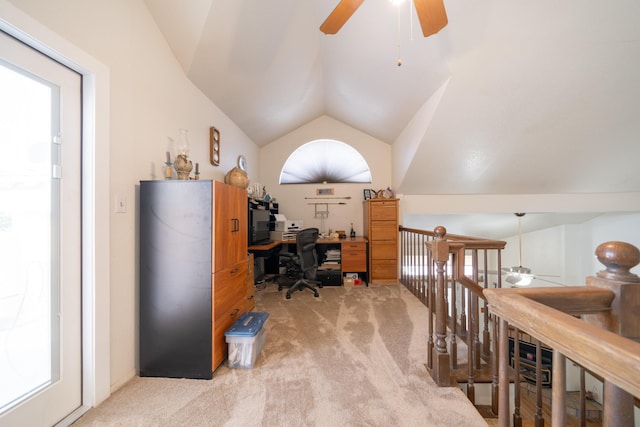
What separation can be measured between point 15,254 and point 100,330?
1.90 feet

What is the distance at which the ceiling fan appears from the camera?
132 centimetres

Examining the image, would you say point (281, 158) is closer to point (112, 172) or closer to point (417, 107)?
point (417, 107)

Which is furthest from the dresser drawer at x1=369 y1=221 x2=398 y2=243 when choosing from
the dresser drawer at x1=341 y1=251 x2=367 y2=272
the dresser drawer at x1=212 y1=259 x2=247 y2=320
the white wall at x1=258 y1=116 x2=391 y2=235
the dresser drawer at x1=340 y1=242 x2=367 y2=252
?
the dresser drawer at x1=212 y1=259 x2=247 y2=320

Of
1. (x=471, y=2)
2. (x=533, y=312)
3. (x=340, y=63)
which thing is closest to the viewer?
(x=533, y=312)

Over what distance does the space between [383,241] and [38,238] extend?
3528 mm

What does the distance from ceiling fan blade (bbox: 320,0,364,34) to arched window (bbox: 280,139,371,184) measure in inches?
116

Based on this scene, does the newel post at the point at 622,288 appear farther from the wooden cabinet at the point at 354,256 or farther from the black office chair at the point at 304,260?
the wooden cabinet at the point at 354,256

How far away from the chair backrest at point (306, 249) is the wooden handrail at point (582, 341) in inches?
103

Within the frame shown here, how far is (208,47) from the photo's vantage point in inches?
80.1

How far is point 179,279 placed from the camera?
1.61 m

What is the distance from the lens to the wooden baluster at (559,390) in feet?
1.65

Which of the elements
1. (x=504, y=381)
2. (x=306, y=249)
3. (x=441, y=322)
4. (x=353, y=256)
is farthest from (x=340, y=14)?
(x=353, y=256)

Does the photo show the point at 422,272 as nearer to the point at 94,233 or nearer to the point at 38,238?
the point at 94,233

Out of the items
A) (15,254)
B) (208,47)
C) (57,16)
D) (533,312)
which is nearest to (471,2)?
(208,47)
